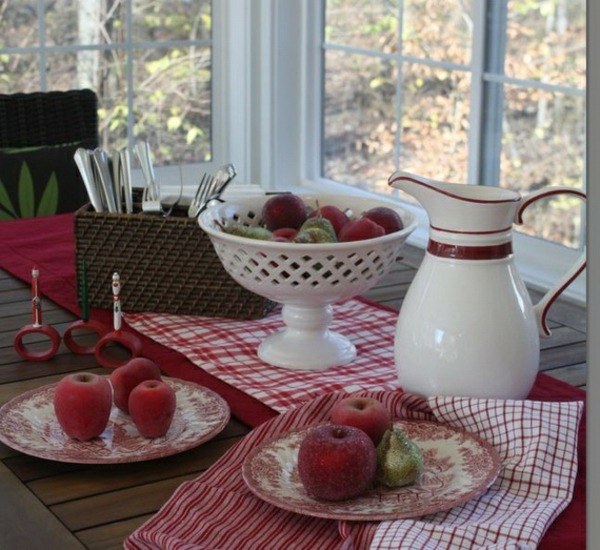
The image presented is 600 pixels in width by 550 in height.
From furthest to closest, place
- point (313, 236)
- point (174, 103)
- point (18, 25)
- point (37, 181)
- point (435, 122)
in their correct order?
1. point (174, 103)
2. point (18, 25)
3. point (435, 122)
4. point (37, 181)
5. point (313, 236)

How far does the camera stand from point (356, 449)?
0.84 metres

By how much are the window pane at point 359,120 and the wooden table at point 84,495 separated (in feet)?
5.93

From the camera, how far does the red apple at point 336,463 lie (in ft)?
2.74

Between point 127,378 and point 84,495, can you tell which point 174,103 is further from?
point 84,495

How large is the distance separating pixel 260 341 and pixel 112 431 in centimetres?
37

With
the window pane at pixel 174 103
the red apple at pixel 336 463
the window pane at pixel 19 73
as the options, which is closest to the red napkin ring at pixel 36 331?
the red apple at pixel 336 463

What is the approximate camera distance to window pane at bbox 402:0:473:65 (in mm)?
2438

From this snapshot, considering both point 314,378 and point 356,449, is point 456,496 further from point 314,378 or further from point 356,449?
point 314,378

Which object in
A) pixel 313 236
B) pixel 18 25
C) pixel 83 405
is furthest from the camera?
pixel 18 25

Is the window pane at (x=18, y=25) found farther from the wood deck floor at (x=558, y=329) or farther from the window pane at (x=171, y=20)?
the wood deck floor at (x=558, y=329)

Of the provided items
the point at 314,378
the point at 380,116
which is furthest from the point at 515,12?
the point at 314,378

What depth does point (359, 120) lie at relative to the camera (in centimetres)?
291

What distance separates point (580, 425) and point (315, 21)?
2117mm

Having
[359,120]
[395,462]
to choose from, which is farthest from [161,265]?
[359,120]
